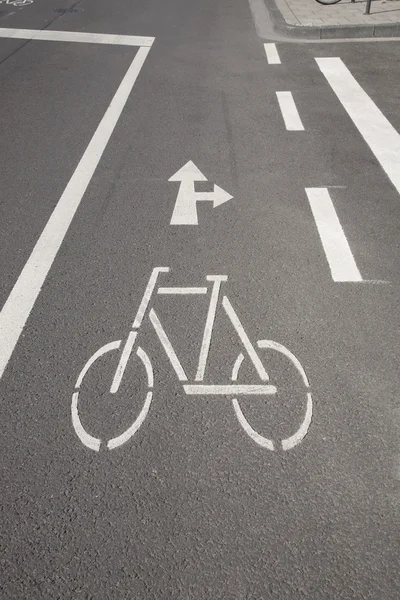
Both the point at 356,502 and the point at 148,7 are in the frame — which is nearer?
Answer: the point at 356,502

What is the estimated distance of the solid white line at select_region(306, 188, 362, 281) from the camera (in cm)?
543

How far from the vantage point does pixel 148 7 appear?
59.5 feet

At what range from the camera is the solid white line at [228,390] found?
4.12 metres

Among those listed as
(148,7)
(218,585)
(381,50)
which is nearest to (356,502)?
(218,585)

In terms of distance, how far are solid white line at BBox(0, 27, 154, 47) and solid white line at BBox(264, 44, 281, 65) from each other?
8.18ft

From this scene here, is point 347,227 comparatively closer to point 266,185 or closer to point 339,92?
point 266,185

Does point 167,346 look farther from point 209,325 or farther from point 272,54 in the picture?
point 272,54

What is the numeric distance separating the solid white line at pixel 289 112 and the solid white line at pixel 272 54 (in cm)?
211

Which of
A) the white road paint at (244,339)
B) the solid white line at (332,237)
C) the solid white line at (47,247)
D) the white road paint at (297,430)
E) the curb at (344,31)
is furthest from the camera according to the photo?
the curb at (344,31)

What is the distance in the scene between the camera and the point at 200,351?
4500 mm

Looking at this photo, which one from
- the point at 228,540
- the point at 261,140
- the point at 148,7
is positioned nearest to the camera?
the point at 228,540

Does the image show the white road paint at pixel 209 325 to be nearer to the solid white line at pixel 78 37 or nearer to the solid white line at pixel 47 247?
the solid white line at pixel 47 247

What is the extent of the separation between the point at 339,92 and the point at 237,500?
8262 millimetres

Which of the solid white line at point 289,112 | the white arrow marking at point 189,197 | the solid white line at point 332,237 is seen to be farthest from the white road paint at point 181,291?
the solid white line at point 289,112
